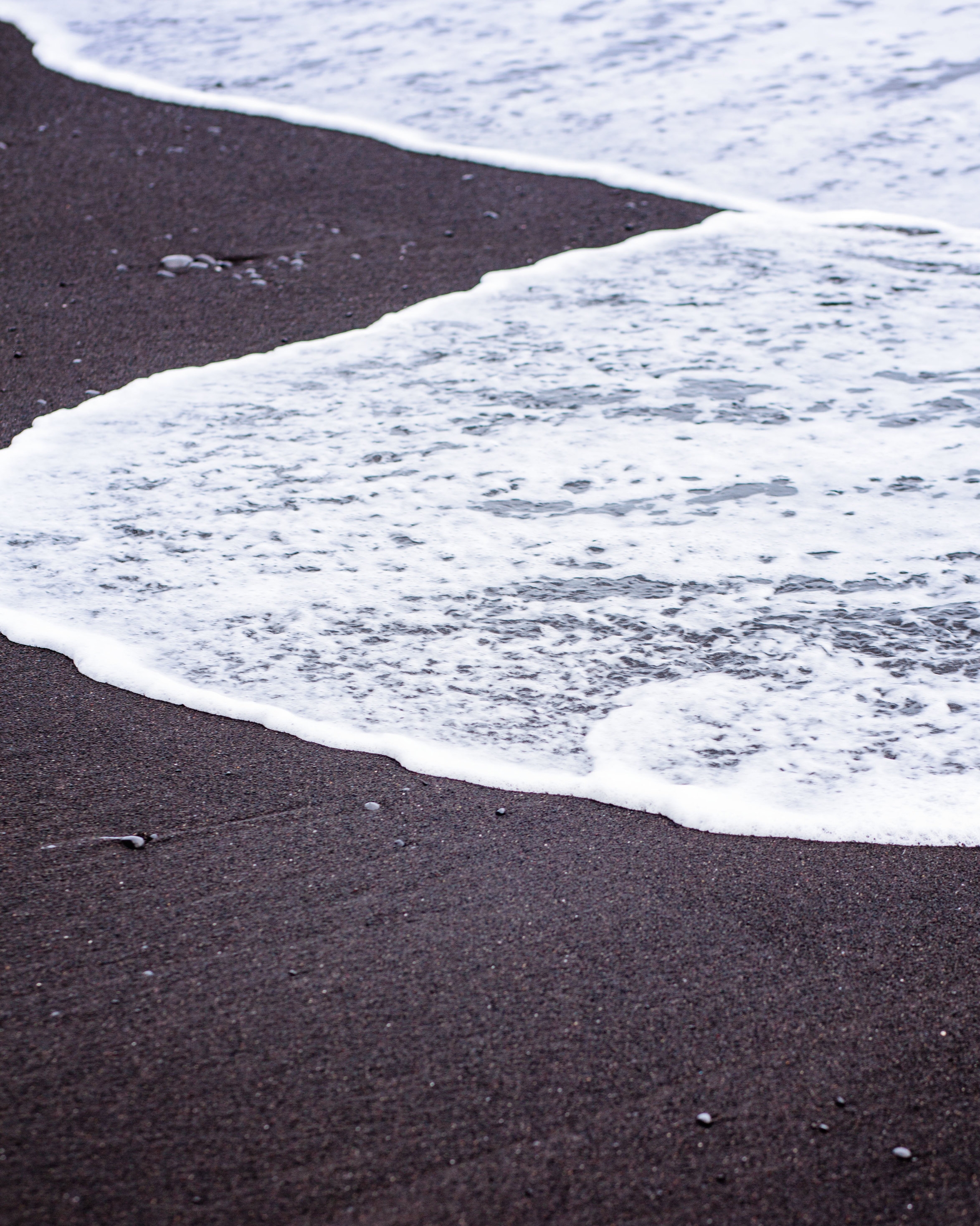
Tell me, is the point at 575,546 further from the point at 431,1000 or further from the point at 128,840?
the point at 431,1000

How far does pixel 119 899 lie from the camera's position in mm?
1877

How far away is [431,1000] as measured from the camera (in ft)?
5.59

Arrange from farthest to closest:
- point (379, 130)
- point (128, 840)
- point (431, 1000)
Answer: point (379, 130)
point (128, 840)
point (431, 1000)

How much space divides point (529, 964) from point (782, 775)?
0.80 metres

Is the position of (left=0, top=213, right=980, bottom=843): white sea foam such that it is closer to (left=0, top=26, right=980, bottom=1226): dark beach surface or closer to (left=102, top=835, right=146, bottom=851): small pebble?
(left=0, top=26, right=980, bottom=1226): dark beach surface

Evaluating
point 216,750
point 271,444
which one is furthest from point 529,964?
point 271,444

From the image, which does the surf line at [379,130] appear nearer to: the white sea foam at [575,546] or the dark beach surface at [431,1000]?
the white sea foam at [575,546]

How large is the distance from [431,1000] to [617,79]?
771 centimetres

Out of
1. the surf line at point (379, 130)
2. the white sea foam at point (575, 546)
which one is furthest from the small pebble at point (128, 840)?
the surf line at point (379, 130)

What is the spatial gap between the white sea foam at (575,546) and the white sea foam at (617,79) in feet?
6.49

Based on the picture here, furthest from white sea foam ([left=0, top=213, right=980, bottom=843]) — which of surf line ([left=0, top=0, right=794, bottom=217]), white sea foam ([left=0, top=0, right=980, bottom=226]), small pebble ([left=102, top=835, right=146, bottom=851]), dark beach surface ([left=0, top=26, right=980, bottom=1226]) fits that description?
white sea foam ([left=0, top=0, right=980, bottom=226])

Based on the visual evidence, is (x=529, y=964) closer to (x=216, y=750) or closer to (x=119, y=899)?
(x=119, y=899)

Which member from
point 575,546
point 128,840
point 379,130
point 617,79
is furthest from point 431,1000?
point 617,79

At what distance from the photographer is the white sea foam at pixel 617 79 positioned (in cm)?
652
